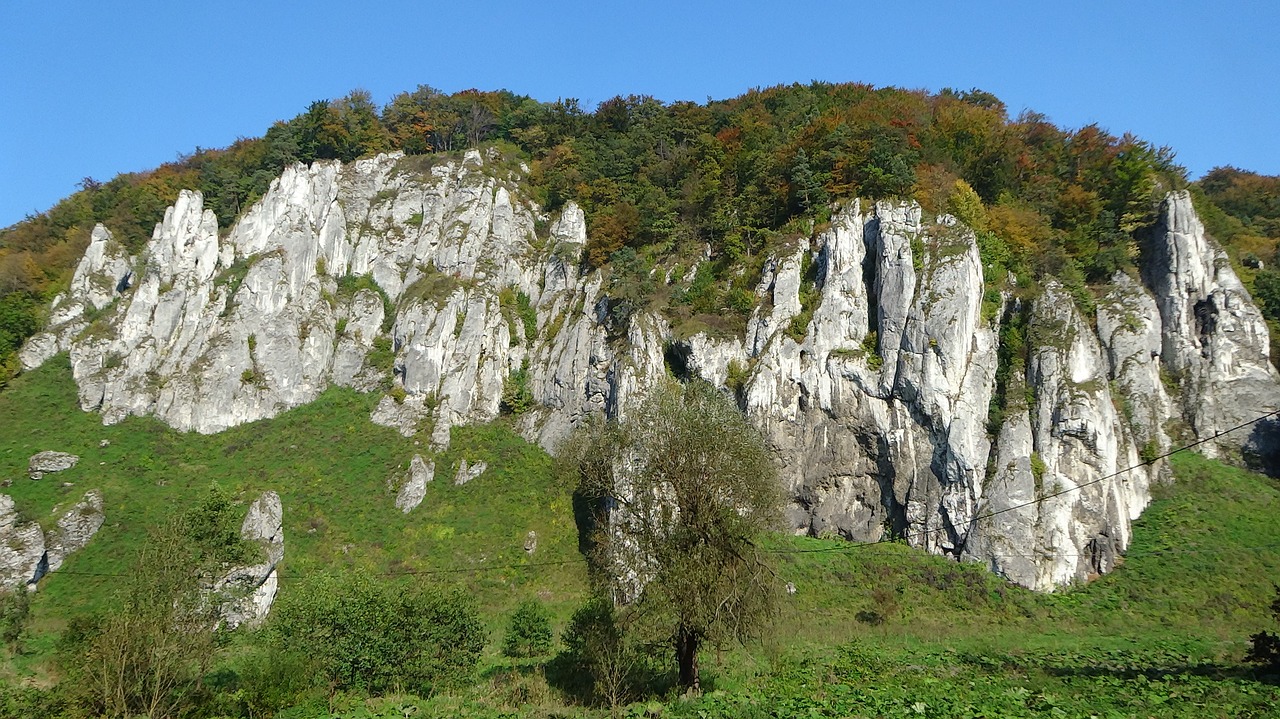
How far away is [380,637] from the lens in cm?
2227

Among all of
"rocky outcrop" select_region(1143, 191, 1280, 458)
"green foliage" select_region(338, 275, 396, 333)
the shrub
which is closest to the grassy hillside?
the shrub

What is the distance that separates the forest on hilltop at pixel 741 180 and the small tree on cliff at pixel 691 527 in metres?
28.9

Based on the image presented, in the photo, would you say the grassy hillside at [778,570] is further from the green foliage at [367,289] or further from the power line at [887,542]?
the green foliage at [367,289]

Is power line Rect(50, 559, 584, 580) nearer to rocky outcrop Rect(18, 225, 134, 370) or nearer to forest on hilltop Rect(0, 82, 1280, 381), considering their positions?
forest on hilltop Rect(0, 82, 1280, 381)

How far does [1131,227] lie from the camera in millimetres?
47969

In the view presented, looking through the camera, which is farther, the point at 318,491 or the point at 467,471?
the point at 467,471

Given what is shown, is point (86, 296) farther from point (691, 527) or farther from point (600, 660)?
point (691, 527)

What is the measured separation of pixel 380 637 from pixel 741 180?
147 ft

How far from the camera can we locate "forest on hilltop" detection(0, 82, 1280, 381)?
158 ft

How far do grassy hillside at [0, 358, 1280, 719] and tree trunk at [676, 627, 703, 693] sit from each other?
1.02 m

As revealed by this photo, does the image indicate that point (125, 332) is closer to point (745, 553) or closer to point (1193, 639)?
point (745, 553)

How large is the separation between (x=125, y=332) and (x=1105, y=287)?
7003 cm

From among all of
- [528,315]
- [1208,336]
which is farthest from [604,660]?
[1208,336]

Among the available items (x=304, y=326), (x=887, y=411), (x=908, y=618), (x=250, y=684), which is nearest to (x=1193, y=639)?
(x=908, y=618)
